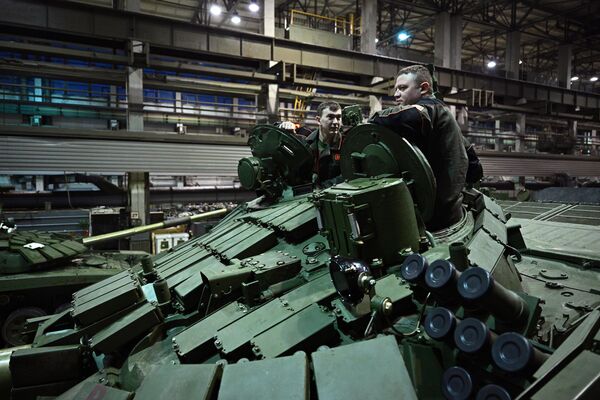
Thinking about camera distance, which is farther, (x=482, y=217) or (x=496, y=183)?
(x=496, y=183)

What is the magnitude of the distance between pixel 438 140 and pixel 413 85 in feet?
1.89

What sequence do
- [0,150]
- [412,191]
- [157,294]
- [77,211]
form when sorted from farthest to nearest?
[77,211] → [0,150] → [157,294] → [412,191]

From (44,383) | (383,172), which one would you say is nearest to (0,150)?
(44,383)

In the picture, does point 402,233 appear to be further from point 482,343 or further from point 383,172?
point 482,343

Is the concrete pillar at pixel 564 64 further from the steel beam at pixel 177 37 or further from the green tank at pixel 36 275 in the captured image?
the green tank at pixel 36 275

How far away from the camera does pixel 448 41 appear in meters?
16.7

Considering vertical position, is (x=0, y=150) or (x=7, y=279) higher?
(x=0, y=150)

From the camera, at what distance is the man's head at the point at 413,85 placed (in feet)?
11.9

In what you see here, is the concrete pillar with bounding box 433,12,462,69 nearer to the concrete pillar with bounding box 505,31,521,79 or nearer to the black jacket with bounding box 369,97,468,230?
the concrete pillar with bounding box 505,31,521,79

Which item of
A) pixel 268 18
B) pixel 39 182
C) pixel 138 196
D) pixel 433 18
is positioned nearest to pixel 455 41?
pixel 433 18

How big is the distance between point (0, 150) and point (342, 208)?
31.7 ft

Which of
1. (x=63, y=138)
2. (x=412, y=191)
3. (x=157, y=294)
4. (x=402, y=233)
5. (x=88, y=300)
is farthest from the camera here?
(x=63, y=138)

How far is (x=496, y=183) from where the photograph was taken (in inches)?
785

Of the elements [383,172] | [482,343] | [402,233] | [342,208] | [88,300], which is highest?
[383,172]
